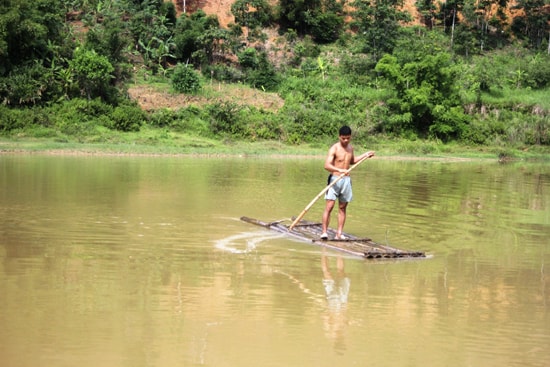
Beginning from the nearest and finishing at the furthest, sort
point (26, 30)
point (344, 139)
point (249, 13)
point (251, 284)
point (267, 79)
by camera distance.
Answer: point (251, 284) < point (344, 139) < point (26, 30) < point (267, 79) < point (249, 13)

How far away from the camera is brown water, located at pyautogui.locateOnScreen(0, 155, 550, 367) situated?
530 centimetres

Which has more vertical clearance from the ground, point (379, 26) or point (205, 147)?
point (379, 26)

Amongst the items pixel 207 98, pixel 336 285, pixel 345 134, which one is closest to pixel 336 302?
pixel 336 285

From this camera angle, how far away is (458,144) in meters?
32.8

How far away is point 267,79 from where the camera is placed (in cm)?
3569

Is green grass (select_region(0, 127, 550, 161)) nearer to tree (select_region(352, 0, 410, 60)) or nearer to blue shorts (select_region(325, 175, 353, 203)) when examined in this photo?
tree (select_region(352, 0, 410, 60))

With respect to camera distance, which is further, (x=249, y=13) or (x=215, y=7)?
(x=215, y=7)

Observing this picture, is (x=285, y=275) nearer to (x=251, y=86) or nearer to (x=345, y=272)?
(x=345, y=272)

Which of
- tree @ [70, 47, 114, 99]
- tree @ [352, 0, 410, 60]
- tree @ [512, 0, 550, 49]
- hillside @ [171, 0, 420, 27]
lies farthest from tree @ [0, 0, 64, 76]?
tree @ [512, 0, 550, 49]

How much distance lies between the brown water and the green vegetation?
15.4 metres

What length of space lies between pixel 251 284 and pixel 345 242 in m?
2.43

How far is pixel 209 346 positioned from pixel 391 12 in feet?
114

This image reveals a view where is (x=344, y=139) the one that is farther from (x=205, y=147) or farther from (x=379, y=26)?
(x=379, y=26)

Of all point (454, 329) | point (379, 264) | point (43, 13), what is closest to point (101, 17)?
point (43, 13)
